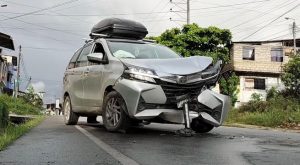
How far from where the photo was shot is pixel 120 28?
11461 mm

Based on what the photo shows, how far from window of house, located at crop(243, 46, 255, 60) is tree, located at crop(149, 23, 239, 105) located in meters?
2.72

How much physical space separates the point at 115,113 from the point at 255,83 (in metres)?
36.9

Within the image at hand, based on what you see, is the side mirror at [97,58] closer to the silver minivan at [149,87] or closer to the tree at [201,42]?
the silver minivan at [149,87]

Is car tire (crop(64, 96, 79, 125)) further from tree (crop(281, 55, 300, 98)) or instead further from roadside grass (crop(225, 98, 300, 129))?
tree (crop(281, 55, 300, 98))

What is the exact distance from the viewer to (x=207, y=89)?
7.67 m

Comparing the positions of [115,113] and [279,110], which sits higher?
[115,113]

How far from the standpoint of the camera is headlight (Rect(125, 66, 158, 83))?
7105 millimetres

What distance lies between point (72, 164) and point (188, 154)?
4.70 ft

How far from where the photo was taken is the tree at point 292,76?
24.3 metres

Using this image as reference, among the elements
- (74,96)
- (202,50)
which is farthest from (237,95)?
(74,96)

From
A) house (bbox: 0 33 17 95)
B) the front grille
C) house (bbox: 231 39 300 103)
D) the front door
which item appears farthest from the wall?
the front grille

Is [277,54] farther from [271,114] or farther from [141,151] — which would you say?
[141,151]

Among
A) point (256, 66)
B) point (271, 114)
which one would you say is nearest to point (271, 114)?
point (271, 114)

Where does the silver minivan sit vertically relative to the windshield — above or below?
below
